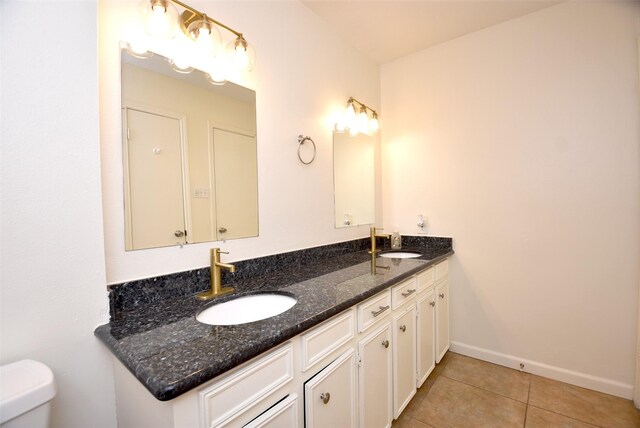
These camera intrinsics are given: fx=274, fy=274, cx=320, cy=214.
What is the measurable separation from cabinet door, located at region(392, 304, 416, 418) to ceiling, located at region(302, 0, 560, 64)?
192 cm

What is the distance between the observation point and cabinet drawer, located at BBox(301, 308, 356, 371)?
932 mm

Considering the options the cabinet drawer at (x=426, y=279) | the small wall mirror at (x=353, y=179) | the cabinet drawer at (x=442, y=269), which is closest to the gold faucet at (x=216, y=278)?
the small wall mirror at (x=353, y=179)

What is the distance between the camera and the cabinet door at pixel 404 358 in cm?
147

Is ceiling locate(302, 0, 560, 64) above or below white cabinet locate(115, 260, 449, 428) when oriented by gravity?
above

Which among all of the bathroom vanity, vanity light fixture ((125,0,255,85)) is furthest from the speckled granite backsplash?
vanity light fixture ((125,0,255,85))

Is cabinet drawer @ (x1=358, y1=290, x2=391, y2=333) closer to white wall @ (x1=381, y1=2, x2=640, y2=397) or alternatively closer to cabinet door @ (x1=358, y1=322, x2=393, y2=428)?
cabinet door @ (x1=358, y1=322, x2=393, y2=428)

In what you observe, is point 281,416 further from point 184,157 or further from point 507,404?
point 507,404

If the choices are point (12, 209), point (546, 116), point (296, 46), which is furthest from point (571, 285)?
point (12, 209)

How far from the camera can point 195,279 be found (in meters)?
1.19

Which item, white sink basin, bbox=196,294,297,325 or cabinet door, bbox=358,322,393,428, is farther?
cabinet door, bbox=358,322,393,428

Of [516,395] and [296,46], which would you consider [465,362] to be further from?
[296,46]

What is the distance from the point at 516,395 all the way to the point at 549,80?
2.10m

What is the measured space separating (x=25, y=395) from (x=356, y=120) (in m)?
2.17

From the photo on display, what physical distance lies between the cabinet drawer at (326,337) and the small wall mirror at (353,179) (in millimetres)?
1002
